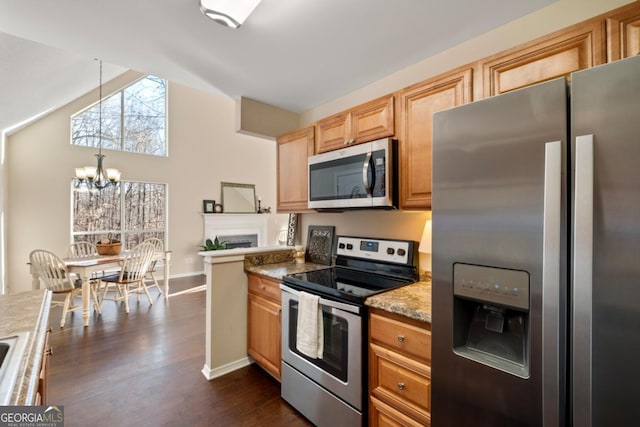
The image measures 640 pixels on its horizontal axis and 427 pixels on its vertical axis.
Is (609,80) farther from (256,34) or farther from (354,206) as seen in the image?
(256,34)

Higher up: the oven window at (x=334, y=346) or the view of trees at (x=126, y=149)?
the view of trees at (x=126, y=149)

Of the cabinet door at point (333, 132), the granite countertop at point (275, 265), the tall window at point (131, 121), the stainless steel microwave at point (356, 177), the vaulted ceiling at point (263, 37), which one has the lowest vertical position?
the granite countertop at point (275, 265)

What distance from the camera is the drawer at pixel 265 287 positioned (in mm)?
2115

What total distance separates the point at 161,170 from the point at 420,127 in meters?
5.73

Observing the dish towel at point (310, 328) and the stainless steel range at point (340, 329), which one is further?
the dish towel at point (310, 328)

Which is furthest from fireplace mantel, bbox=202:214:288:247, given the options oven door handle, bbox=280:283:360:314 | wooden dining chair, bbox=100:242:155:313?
oven door handle, bbox=280:283:360:314

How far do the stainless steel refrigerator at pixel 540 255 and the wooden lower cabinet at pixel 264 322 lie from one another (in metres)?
1.27

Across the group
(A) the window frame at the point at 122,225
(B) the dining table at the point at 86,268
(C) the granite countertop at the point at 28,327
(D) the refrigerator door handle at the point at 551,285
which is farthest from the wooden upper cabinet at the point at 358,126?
(A) the window frame at the point at 122,225

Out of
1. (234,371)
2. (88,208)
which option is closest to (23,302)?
(234,371)

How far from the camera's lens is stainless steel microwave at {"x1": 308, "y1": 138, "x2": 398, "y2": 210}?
5.64ft

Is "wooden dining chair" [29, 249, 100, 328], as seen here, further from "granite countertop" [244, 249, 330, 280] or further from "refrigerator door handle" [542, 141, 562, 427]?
"refrigerator door handle" [542, 141, 562, 427]

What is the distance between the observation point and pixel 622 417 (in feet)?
2.50

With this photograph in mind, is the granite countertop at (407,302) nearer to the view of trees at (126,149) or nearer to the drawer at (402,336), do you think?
the drawer at (402,336)

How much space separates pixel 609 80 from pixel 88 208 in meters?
6.73
